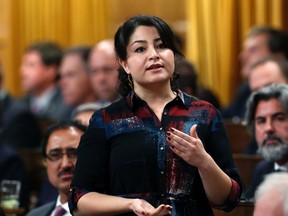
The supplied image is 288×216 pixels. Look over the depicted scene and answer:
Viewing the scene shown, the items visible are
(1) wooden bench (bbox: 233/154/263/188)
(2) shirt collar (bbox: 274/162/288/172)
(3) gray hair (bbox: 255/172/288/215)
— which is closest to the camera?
(3) gray hair (bbox: 255/172/288/215)

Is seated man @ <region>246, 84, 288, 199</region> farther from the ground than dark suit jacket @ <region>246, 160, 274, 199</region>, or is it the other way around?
seated man @ <region>246, 84, 288, 199</region>

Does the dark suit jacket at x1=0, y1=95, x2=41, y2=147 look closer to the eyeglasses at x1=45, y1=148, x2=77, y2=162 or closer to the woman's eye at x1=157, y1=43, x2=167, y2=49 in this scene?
the eyeglasses at x1=45, y1=148, x2=77, y2=162

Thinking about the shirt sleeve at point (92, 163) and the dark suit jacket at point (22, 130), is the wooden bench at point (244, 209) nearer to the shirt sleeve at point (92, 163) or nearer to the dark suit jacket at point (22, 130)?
the shirt sleeve at point (92, 163)

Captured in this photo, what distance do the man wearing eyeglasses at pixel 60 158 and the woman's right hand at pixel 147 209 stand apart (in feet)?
4.10

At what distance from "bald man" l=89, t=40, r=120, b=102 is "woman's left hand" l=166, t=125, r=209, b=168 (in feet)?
10.9

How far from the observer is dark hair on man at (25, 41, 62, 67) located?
7.64 meters

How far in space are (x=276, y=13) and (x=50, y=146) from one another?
3000 mm

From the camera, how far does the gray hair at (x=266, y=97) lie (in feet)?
14.4

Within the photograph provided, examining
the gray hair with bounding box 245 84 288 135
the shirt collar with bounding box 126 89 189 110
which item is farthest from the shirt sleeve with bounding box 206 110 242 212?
the gray hair with bounding box 245 84 288 135

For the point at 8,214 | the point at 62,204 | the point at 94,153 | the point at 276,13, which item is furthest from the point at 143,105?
the point at 276,13

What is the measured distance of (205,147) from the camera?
2.91 meters

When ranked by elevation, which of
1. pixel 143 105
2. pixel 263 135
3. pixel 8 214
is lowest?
pixel 8 214

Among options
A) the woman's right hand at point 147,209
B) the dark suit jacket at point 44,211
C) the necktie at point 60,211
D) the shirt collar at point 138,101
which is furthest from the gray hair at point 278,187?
the dark suit jacket at point 44,211

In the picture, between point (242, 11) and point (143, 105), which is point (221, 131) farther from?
point (242, 11)
